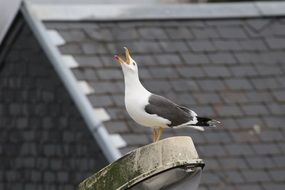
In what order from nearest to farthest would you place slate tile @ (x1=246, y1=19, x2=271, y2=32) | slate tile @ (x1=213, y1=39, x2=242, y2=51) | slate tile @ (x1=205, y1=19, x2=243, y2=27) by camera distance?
slate tile @ (x1=213, y1=39, x2=242, y2=51)
slate tile @ (x1=205, y1=19, x2=243, y2=27)
slate tile @ (x1=246, y1=19, x2=271, y2=32)

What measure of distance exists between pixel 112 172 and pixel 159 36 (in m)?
7.42

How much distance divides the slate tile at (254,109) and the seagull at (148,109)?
19.6 ft

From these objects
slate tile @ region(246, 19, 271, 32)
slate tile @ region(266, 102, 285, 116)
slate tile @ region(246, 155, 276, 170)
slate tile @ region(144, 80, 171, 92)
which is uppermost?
slate tile @ region(246, 19, 271, 32)

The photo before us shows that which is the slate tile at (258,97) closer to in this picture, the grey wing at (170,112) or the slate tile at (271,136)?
the slate tile at (271,136)

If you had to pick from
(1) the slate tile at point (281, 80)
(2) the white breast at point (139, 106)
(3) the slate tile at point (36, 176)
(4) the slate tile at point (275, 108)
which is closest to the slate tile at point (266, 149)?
(4) the slate tile at point (275, 108)

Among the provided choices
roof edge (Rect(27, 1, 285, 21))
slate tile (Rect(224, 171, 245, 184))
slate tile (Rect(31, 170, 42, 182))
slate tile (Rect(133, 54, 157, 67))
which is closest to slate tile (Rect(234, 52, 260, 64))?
roof edge (Rect(27, 1, 285, 21))

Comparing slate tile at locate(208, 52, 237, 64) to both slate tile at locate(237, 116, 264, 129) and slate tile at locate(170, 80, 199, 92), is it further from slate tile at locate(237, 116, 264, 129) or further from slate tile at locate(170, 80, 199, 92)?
slate tile at locate(237, 116, 264, 129)

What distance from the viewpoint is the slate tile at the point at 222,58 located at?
14.2 meters

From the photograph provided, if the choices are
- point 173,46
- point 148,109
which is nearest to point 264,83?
point 173,46

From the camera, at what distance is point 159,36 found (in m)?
14.3

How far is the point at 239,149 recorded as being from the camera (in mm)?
13469

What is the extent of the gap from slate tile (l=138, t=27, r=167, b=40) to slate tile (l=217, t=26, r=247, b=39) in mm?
584

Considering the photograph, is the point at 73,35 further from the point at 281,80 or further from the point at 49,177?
the point at 281,80

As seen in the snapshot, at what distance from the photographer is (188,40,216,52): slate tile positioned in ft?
46.8
